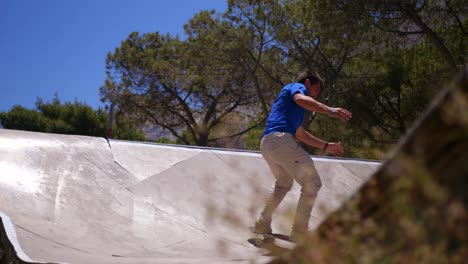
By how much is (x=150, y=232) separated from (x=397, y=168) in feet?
12.1

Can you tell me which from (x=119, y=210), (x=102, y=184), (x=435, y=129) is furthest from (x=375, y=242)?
(x=102, y=184)

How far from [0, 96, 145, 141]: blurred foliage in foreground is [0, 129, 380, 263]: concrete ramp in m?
24.2

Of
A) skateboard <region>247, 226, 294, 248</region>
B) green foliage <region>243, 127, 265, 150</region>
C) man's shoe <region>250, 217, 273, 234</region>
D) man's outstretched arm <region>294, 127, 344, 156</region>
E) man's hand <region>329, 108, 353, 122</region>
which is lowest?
skateboard <region>247, 226, 294, 248</region>

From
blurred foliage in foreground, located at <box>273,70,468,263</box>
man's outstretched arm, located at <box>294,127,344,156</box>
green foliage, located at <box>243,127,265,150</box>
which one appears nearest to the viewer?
blurred foliage in foreground, located at <box>273,70,468,263</box>

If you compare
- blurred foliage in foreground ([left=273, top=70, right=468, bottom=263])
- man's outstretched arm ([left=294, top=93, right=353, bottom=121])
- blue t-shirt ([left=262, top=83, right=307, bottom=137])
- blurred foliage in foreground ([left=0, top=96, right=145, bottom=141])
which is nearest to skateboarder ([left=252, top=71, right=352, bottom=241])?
blue t-shirt ([left=262, top=83, right=307, bottom=137])

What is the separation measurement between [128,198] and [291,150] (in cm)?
180

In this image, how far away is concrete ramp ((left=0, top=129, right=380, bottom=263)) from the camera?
13.4ft

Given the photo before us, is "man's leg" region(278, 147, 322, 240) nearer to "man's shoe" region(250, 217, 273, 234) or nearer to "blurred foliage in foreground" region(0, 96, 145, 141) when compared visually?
"man's shoe" region(250, 217, 273, 234)

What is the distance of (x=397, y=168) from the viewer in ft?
4.96

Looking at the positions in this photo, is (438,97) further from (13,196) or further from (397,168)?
(13,196)

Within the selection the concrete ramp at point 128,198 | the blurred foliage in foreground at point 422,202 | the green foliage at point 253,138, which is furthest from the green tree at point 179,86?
the blurred foliage in foreground at point 422,202

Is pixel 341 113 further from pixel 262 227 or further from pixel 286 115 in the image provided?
pixel 262 227

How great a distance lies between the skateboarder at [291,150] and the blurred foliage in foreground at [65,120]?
2595cm

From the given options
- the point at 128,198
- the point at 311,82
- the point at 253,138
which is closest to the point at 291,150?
the point at 311,82
